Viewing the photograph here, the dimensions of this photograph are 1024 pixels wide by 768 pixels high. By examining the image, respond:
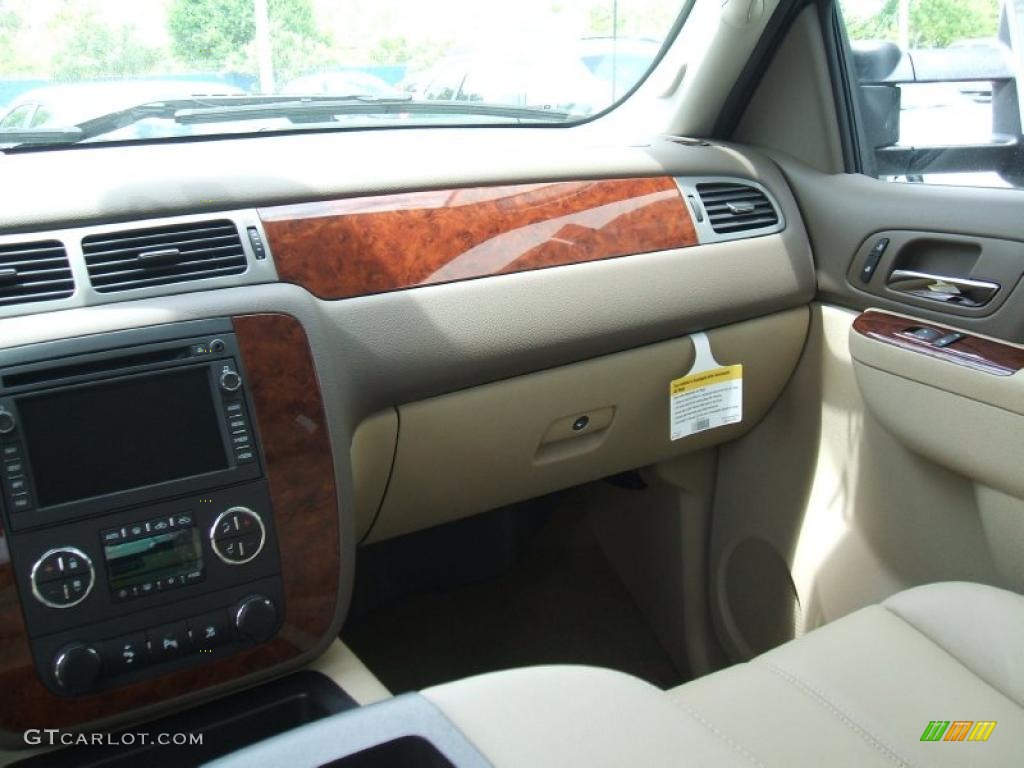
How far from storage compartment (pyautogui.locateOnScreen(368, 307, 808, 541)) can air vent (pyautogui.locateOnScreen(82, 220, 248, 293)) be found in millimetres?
368

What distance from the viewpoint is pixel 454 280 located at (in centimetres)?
149

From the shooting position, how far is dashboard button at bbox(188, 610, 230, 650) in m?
1.22

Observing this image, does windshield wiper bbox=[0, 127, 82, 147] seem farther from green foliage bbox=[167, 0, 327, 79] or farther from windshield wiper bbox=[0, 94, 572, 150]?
green foliage bbox=[167, 0, 327, 79]

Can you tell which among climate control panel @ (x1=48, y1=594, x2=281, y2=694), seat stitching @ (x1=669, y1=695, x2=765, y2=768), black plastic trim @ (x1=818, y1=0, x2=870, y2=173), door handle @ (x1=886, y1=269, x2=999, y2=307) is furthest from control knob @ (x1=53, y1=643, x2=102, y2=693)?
black plastic trim @ (x1=818, y1=0, x2=870, y2=173)

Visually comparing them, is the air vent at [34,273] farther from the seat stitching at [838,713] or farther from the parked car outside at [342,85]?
the seat stitching at [838,713]

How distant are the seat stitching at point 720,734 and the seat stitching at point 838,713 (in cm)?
16

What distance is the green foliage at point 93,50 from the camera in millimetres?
1464

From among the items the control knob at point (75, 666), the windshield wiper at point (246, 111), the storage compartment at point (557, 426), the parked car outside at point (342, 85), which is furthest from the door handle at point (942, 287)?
the control knob at point (75, 666)

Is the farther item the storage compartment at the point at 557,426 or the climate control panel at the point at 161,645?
the storage compartment at the point at 557,426

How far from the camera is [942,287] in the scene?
167cm

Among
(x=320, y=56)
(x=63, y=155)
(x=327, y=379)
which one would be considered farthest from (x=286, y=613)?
(x=320, y=56)

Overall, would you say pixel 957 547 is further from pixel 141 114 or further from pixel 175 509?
pixel 141 114

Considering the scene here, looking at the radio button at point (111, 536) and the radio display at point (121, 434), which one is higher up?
the radio display at point (121, 434)

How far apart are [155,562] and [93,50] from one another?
820mm
